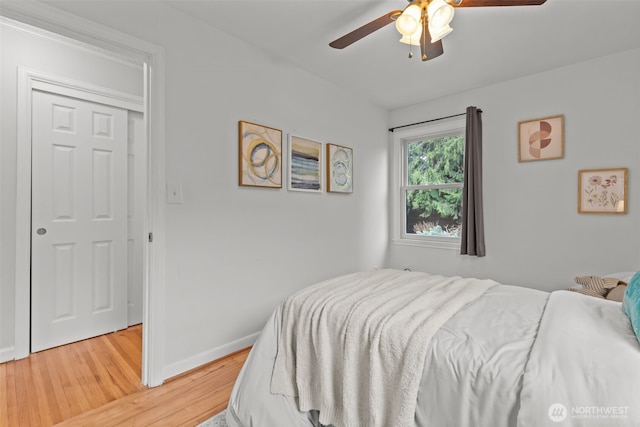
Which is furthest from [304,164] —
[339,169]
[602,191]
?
[602,191]

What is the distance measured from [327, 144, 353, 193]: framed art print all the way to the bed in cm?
161

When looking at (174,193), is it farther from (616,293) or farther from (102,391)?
(616,293)

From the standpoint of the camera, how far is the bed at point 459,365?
882mm

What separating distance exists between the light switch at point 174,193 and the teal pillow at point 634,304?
7.58 feet

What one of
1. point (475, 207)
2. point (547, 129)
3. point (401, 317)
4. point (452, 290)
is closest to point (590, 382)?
point (401, 317)

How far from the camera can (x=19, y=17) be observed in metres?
1.54

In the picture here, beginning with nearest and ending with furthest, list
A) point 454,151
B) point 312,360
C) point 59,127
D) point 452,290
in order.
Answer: point 312,360 → point 452,290 → point 59,127 → point 454,151

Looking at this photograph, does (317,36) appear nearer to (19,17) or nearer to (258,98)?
(258,98)

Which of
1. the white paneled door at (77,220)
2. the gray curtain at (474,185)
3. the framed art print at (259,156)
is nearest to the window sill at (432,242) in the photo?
the gray curtain at (474,185)

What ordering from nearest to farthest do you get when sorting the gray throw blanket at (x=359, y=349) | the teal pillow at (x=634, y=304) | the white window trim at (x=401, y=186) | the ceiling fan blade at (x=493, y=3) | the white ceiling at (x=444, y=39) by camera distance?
the teal pillow at (x=634, y=304) < the gray throw blanket at (x=359, y=349) < the ceiling fan blade at (x=493, y=3) < the white ceiling at (x=444, y=39) < the white window trim at (x=401, y=186)

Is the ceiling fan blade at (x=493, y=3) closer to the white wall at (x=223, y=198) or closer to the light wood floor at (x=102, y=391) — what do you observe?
the white wall at (x=223, y=198)

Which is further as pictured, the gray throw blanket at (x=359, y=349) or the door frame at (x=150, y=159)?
the door frame at (x=150, y=159)

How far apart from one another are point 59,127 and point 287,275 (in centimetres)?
227

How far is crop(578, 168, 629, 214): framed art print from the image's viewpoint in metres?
2.50
